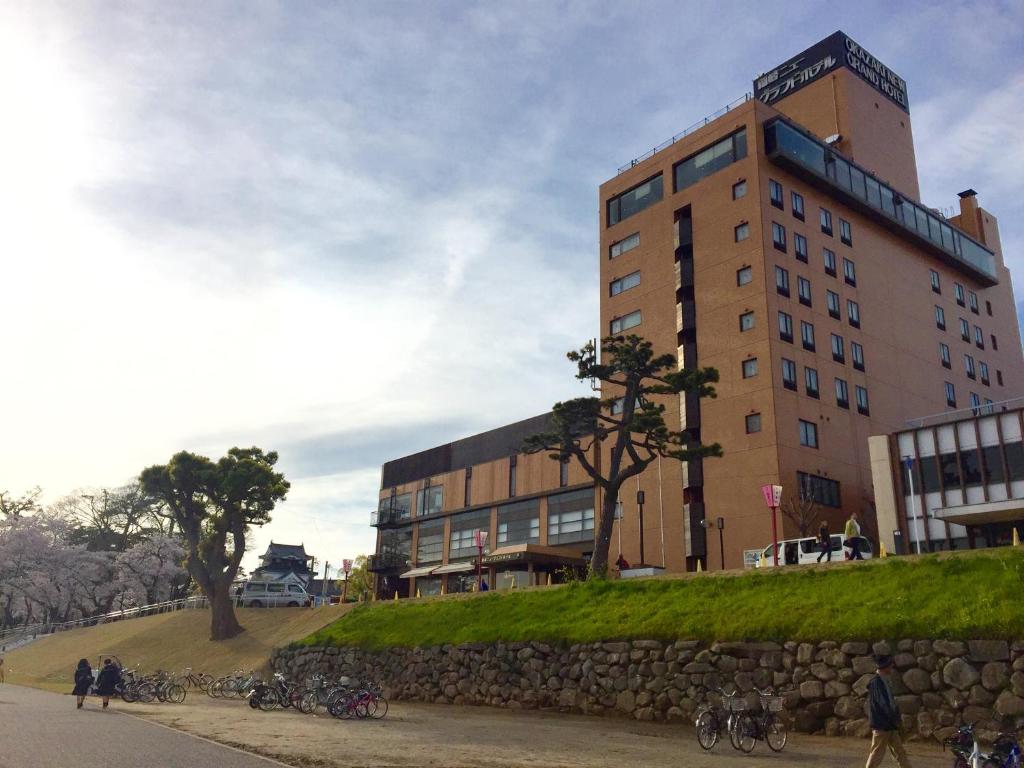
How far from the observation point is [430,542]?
6744 cm

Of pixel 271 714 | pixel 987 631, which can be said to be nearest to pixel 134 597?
pixel 271 714

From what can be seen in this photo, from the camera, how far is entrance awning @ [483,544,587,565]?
1876 inches

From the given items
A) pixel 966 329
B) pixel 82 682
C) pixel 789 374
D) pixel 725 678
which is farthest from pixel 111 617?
pixel 966 329

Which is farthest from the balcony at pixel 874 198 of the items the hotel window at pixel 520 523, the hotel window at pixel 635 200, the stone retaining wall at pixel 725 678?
the stone retaining wall at pixel 725 678

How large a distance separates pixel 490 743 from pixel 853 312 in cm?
4309

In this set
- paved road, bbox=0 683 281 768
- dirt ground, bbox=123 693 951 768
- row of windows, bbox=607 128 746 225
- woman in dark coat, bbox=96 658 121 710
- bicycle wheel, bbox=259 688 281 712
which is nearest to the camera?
paved road, bbox=0 683 281 768

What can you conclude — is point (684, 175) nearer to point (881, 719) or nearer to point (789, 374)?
point (789, 374)

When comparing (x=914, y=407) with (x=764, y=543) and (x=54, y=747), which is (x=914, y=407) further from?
(x=54, y=747)

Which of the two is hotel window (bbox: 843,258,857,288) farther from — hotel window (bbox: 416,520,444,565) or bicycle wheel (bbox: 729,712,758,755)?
bicycle wheel (bbox: 729,712,758,755)

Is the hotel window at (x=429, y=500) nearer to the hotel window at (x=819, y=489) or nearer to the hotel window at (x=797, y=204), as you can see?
the hotel window at (x=819, y=489)

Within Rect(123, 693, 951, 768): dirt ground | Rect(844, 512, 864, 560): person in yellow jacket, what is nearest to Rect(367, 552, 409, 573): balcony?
Rect(123, 693, 951, 768): dirt ground

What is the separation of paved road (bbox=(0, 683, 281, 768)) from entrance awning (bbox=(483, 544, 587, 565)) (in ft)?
92.0

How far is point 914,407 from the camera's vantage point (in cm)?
5306

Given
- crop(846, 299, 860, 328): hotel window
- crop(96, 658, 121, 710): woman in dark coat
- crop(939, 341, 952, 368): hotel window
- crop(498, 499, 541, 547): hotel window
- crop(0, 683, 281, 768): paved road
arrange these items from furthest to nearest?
1. crop(498, 499, 541, 547): hotel window
2. crop(939, 341, 952, 368): hotel window
3. crop(846, 299, 860, 328): hotel window
4. crop(96, 658, 121, 710): woman in dark coat
5. crop(0, 683, 281, 768): paved road
